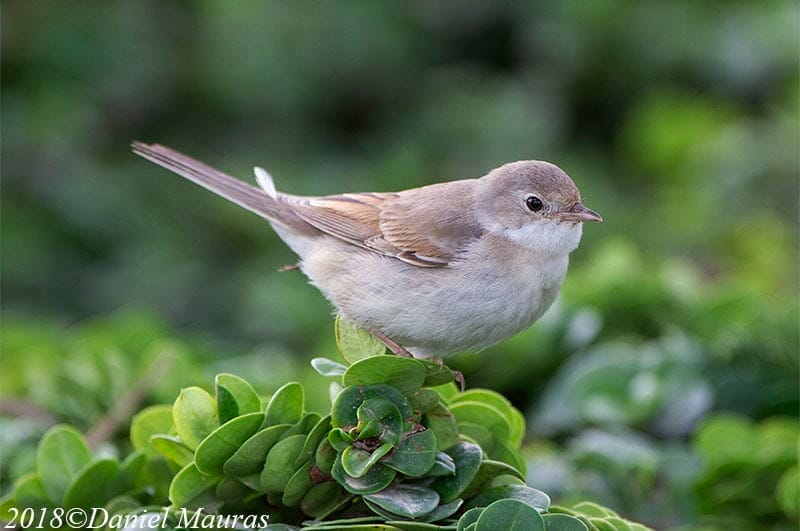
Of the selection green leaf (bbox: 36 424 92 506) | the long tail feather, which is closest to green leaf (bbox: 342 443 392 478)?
green leaf (bbox: 36 424 92 506)

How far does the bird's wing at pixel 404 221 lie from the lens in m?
3.19

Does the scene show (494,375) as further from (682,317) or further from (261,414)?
(261,414)

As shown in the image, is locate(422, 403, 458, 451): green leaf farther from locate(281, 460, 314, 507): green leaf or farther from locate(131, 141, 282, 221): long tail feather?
locate(131, 141, 282, 221): long tail feather

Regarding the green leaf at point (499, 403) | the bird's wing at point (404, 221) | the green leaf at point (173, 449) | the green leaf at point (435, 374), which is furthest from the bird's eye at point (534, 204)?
the green leaf at point (173, 449)

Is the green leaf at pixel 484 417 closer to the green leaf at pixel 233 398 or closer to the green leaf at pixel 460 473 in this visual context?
the green leaf at pixel 460 473

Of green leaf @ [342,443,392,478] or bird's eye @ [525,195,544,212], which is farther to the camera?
bird's eye @ [525,195,544,212]

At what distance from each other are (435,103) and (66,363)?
3.78m

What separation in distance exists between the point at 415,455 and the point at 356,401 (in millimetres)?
168

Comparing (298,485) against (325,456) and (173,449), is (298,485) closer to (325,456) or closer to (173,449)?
(325,456)

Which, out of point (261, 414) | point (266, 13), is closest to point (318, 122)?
point (266, 13)

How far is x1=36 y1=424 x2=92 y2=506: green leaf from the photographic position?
2.70m

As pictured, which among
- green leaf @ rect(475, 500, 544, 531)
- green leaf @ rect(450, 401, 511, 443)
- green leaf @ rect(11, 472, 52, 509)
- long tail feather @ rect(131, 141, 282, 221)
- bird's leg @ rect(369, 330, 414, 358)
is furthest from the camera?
long tail feather @ rect(131, 141, 282, 221)

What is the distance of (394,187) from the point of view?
20.1 ft

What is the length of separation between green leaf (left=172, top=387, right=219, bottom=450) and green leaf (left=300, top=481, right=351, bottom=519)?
0.90ft
